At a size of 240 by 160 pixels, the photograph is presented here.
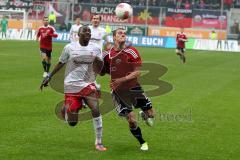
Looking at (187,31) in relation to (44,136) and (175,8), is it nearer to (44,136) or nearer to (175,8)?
(175,8)

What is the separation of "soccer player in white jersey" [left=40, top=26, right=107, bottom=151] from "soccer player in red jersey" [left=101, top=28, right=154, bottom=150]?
0.97ft

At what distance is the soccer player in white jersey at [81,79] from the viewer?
10188mm

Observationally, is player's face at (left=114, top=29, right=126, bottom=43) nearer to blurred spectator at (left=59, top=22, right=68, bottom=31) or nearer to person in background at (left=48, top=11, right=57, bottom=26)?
person in background at (left=48, top=11, right=57, bottom=26)

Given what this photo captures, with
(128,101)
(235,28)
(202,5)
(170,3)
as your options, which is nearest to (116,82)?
(128,101)

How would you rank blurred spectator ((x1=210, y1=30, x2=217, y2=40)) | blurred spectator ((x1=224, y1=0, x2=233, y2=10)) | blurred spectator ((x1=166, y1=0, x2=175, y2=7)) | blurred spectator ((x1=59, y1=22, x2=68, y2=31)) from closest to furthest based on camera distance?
blurred spectator ((x1=210, y1=30, x2=217, y2=40)) < blurred spectator ((x1=59, y1=22, x2=68, y2=31)) < blurred spectator ((x1=224, y1=0, x2=233, y2=10)) < blurred spectator ((x1=166, y1=0, x2=175, y2=7))

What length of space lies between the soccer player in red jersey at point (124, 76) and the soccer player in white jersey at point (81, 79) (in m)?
0.29

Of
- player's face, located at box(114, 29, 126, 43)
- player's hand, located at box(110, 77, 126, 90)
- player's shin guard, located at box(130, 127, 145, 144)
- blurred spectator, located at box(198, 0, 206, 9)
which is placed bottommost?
player's shin guard, located at box(130, 127, 145, 144)

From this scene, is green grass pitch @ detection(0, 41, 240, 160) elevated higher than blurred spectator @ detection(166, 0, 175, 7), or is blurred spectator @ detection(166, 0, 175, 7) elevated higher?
blurred spectator @ detection(166, 0, 175, 7)

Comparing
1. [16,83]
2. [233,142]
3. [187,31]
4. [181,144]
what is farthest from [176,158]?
[187,31]

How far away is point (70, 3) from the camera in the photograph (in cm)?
5691

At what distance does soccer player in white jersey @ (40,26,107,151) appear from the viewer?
10.2 meters

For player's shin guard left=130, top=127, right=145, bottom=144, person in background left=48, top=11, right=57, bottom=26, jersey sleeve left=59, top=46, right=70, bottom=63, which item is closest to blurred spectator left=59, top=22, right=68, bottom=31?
person in background left=48, top=11, right=57, bottom=26

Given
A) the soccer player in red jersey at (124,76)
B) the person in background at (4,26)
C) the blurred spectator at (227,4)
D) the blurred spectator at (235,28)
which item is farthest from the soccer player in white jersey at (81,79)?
Result: the blurred spectator at (227,4)

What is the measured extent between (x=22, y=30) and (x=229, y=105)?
40059 mm
